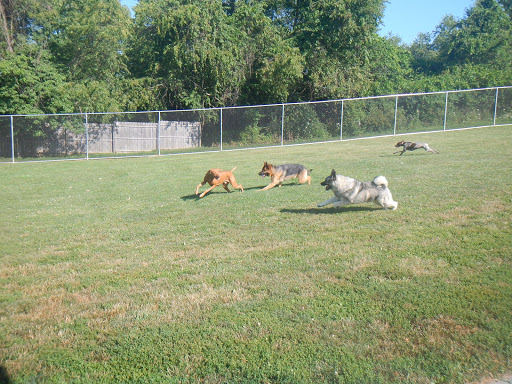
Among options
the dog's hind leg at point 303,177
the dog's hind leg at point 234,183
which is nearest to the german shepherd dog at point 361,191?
the dog's hind leg at point 234,183

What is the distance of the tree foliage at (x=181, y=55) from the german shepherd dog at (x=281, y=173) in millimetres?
16981

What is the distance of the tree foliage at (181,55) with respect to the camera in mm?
26250

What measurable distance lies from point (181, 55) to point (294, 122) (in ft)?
26.0

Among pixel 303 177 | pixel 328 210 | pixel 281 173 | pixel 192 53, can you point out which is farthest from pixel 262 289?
pixel 192 53

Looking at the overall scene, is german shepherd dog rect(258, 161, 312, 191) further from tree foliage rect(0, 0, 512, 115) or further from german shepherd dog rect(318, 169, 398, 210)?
tree foliage rect(0, 0, 512, 115)

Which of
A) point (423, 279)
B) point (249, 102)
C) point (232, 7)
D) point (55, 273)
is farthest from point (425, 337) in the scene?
point (232, 7)

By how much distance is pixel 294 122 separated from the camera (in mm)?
26469

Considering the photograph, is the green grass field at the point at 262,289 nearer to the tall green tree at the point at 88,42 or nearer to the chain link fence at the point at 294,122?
the chain link fence at the point at 294,122

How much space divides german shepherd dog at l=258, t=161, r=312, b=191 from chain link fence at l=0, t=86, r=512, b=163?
43.8ft

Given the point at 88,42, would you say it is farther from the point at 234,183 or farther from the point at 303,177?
the point at 303,177

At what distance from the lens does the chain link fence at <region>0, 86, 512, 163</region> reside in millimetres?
24844

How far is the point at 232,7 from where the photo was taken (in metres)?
36.5

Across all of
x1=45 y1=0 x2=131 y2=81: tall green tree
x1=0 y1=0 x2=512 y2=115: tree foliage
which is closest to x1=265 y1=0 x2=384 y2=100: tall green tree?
x1=0 y1=0 x2=512 y2=115: tree foliage

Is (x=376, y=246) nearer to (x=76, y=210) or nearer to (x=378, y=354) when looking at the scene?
(x=378, y=354)
